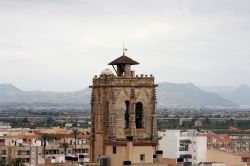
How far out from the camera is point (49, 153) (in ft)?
477

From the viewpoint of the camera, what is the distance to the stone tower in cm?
4447

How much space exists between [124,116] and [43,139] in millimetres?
113022

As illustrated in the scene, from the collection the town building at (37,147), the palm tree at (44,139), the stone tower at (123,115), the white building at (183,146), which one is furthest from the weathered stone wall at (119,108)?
the palm tree at (44,139)

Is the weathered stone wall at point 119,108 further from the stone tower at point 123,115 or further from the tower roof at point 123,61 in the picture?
the tower roof at point 123,61

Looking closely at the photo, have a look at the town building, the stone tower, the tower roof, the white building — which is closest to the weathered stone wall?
the stone tower

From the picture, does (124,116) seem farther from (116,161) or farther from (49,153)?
(49,153)

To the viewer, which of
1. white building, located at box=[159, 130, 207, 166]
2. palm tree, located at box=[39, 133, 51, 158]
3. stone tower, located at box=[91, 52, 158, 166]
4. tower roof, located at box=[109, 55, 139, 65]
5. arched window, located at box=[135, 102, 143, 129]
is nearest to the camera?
stone tower, located at box=[91, 52, 158, 166]

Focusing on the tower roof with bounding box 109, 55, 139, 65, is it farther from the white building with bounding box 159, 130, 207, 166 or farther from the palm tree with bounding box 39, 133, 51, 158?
the palm tree with bounding box 39, 133, 51, 158

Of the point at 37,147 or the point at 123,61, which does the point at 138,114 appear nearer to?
the point at 123,61

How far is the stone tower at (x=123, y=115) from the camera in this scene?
44469 mm

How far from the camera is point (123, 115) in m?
44.7

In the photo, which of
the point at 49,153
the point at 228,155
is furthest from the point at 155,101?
the point at 49,153

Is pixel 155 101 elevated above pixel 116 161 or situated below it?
above

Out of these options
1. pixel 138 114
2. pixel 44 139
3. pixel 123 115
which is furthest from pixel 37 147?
pixel 123 115
